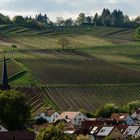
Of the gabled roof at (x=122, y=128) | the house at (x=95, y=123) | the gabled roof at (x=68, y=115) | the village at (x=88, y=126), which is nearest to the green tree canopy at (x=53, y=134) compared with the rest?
the village at (x=88, y=126)

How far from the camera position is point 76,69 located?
119250mm

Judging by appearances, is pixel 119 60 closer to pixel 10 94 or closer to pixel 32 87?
pixel 32 87

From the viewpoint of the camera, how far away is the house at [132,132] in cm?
7785

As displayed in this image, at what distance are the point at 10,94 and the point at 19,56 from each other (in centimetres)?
5682

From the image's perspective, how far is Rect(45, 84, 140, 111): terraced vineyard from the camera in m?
99.8

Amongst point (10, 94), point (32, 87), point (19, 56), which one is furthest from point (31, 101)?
point (19, 56)

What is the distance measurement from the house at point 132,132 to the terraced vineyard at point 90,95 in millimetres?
18278

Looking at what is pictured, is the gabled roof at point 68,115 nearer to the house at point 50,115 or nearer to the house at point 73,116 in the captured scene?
the house at point 73,116

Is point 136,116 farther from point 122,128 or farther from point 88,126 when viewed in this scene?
point 122,128

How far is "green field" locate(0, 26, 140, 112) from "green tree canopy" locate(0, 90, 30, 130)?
22034 mm

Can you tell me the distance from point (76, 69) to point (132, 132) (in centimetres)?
4082

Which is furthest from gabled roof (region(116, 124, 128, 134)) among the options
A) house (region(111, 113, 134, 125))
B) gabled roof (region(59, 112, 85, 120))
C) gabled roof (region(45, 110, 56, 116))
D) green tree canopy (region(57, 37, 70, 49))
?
green tree canopy (region(57, 37, 70, 49))

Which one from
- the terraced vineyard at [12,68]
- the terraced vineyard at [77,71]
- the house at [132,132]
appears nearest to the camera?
the house at [132,132]

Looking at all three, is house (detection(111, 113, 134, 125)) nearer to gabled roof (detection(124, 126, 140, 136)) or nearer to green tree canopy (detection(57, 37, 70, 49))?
gabled roof (detection(124, 126, 140, 136))
